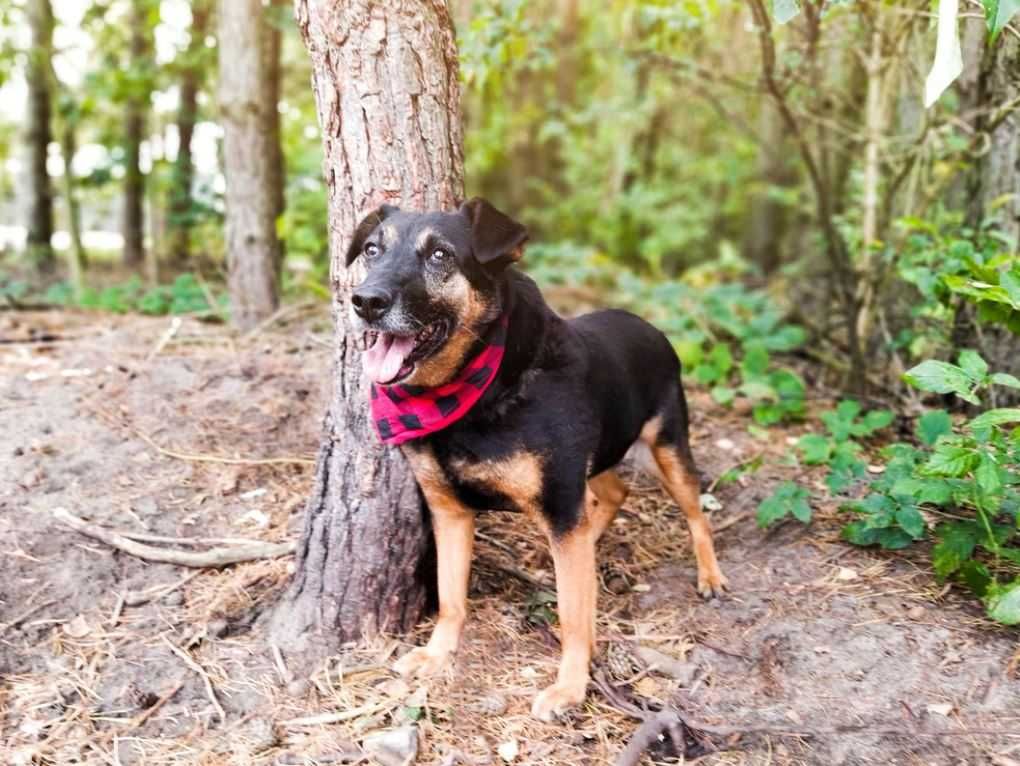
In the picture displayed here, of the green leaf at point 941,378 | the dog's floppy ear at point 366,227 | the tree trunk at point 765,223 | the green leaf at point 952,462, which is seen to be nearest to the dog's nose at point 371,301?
the dog's floppy ear at point 366,227

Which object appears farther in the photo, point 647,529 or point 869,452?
point 869,452

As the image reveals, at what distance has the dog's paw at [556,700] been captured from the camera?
365 centimetres

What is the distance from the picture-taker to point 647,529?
5160 millimetres

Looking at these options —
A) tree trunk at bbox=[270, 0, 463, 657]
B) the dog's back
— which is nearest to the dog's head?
tree trunk at bbox=[270, 0, 463, 657]

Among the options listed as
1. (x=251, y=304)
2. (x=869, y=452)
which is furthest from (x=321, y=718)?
(x=251, y=304)

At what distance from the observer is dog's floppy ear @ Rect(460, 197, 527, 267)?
11.2 feet

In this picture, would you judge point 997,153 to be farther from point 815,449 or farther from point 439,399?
point 439,399

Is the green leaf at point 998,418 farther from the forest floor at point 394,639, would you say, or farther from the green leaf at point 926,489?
the forest floor at point 394,639

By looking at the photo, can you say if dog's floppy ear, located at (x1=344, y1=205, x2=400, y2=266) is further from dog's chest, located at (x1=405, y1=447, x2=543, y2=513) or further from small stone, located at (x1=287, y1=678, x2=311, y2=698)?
small stone, located at (x1=287, y1=678, x2=311, y2=698)

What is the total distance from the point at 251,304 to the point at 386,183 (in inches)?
151

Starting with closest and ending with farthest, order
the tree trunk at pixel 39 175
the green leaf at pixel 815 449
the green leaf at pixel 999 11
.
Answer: the green leaf at pixel 999 11
the green leaf at pixel 815 449
the tree trunk at pixel 39 175

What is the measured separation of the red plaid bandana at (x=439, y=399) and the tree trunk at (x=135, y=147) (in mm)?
8397

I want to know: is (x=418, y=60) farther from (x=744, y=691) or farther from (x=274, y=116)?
(x=274, y=116)

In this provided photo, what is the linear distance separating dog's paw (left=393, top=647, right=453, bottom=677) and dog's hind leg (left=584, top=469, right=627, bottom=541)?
4.16 feet
